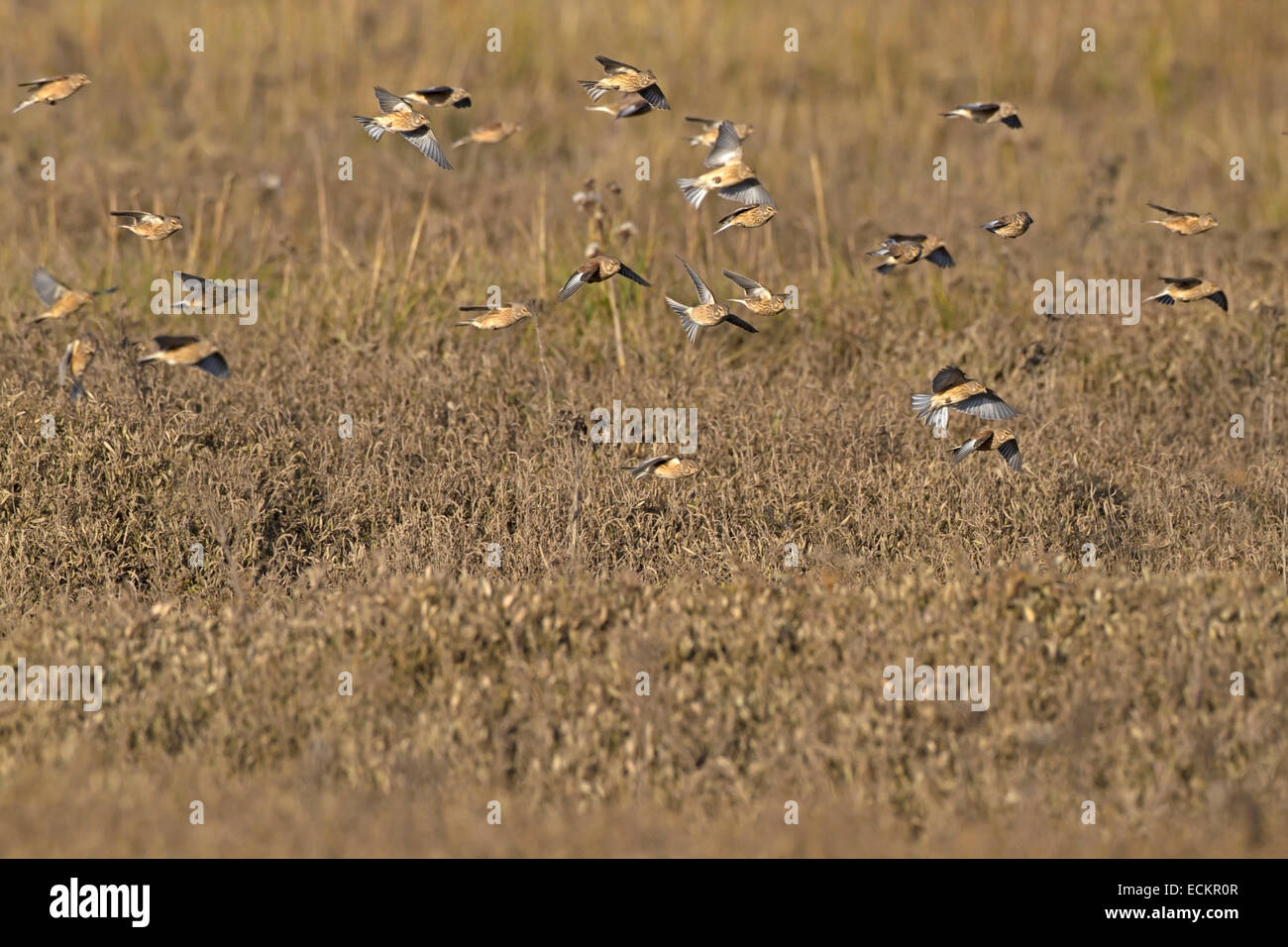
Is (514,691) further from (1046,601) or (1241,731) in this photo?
(1241,731)

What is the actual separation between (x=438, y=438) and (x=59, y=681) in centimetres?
232

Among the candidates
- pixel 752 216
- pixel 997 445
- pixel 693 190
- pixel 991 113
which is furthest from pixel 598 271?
pixel 991 113

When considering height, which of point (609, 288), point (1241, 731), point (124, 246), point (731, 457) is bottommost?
point (1241, 731)

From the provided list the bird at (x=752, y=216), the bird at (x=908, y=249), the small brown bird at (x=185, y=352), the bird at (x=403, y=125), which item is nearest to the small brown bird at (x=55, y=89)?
the bird at (x=403, y=125)

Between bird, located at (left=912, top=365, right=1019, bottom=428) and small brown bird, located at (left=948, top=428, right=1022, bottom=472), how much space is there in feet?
0.47

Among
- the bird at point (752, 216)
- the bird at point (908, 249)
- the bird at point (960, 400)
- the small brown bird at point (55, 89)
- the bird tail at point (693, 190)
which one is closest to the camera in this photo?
the bird at point (960, 400)

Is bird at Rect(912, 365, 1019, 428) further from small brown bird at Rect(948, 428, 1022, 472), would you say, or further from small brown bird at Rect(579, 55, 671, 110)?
small brown bird at Rect(579, 55, 671, 110)

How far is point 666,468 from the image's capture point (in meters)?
6.19

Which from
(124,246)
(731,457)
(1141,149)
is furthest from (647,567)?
(1141,149)

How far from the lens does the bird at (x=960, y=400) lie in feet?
19.1

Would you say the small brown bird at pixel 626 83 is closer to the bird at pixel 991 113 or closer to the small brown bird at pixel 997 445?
the bird at pixel 991 113

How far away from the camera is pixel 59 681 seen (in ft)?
16.1

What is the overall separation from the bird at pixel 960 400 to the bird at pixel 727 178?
95cm

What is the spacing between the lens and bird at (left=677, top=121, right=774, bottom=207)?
5957mm
